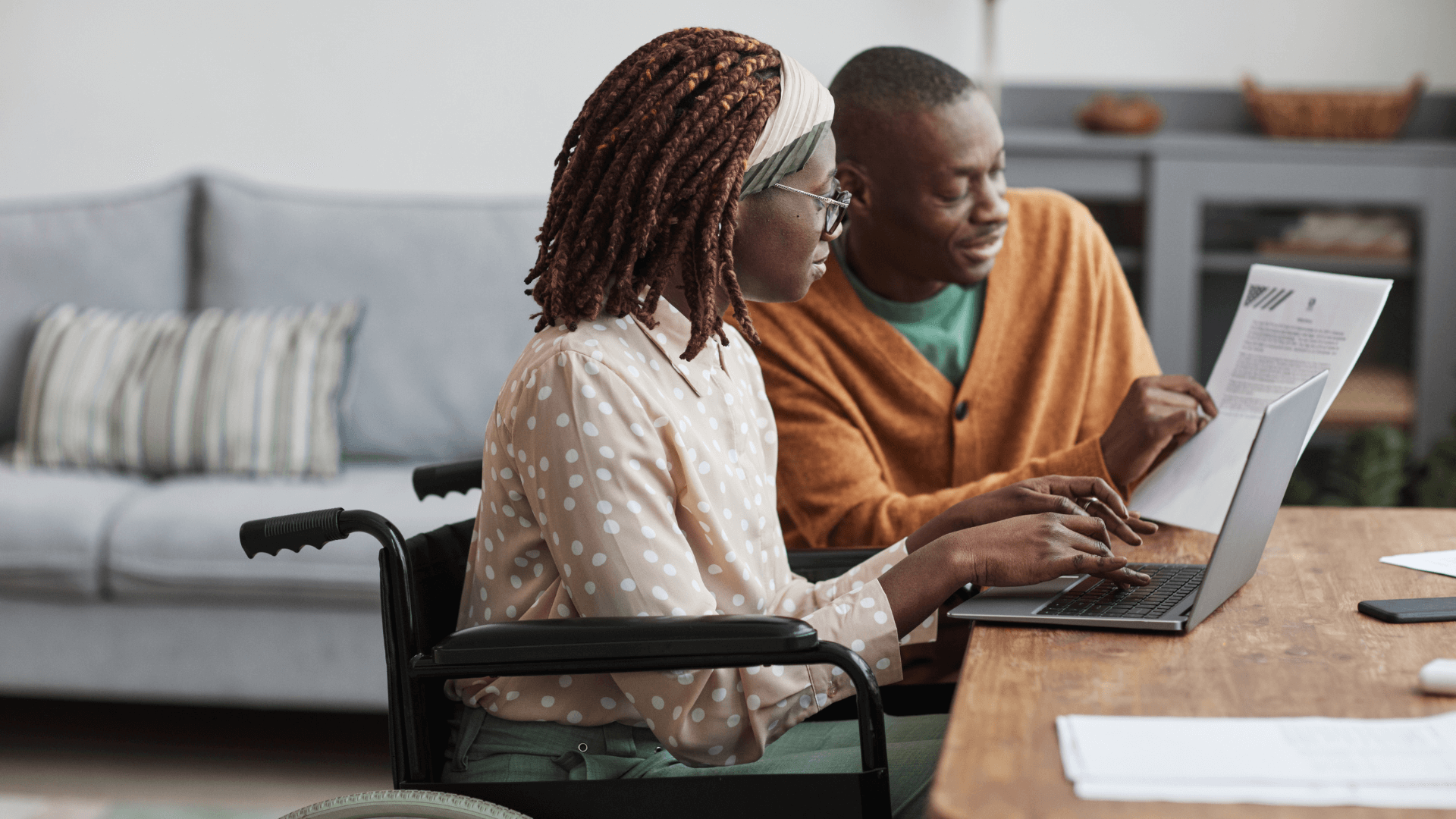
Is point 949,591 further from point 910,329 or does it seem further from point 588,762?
point 910,329

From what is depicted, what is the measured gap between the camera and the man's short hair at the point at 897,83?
54.0 inches

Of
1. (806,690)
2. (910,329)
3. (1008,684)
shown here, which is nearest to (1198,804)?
(1008,684)

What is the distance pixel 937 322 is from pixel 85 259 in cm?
191

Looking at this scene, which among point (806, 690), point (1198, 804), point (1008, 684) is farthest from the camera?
point (806, 690)

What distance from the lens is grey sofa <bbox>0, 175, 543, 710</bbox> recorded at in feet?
6.49

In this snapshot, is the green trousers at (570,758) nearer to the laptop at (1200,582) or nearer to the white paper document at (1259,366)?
the laptop at (1200,582)

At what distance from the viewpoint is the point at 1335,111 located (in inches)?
113

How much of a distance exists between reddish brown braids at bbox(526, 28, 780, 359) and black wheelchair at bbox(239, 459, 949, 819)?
24 cm

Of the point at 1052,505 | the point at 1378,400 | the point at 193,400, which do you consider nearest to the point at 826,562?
the point at 1052,505

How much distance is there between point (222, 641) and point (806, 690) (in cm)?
149

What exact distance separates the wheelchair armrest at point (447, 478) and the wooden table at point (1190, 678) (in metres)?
0.55

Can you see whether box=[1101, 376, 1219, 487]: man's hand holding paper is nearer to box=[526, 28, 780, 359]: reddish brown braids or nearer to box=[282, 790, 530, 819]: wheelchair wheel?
box=[526, 28, 780, 359]: reddish brown braids

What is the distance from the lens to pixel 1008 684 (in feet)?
2.30

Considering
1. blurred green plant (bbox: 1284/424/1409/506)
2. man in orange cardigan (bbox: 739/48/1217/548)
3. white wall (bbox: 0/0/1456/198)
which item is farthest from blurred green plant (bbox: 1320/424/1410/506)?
white wall (bbox: 0/0/1456/198)
